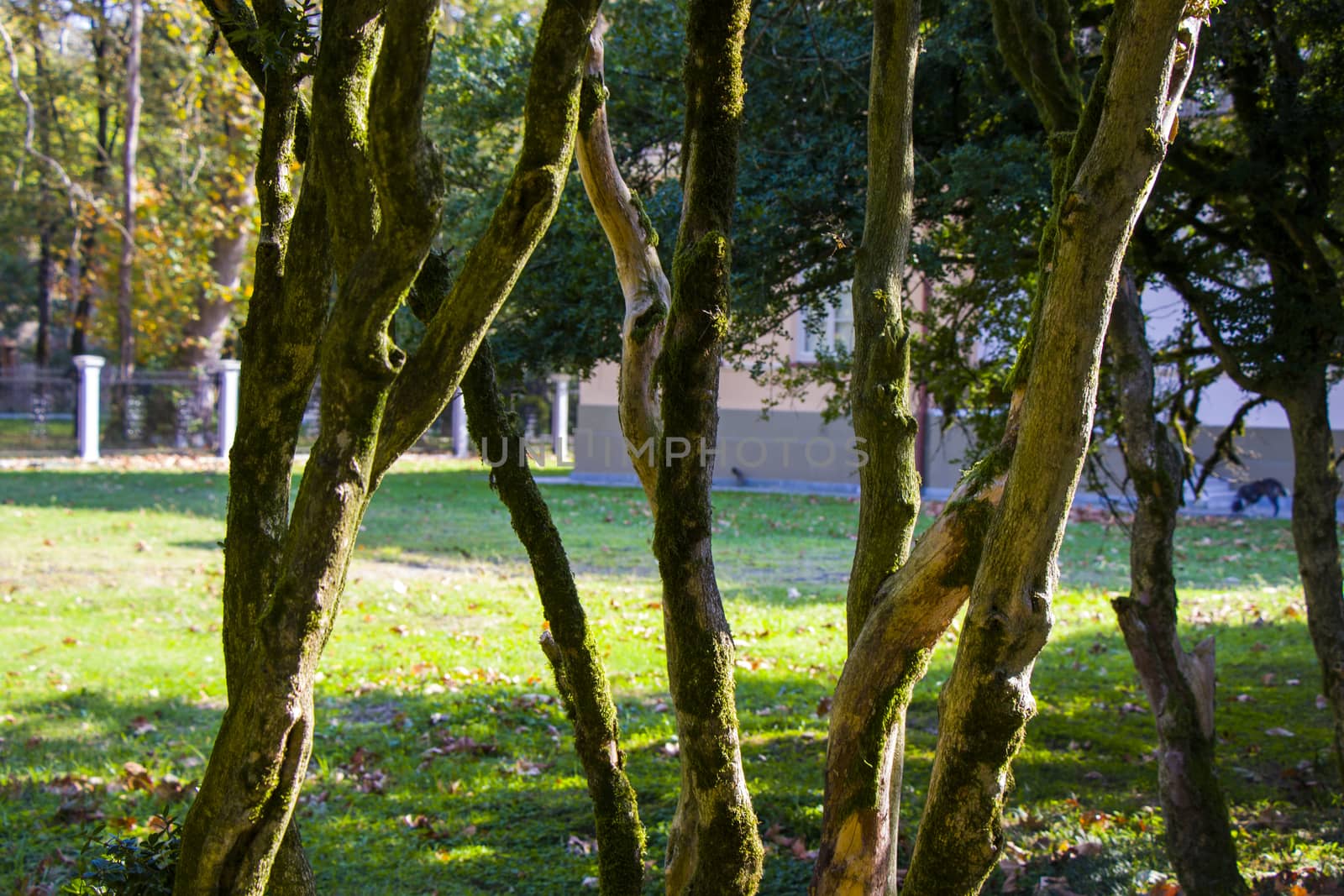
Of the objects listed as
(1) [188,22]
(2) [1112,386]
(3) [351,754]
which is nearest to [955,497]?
(2) [1112,386]

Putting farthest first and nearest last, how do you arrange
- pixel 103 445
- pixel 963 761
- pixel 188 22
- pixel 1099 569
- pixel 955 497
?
pixel 103 445 < pixel 188 22 < pixel 1099 569 < pixel 955 497 < pixel 963 761

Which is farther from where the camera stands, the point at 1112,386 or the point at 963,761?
the point at 1112,386

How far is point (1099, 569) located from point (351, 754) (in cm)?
845

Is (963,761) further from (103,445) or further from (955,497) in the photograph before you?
(103,445)

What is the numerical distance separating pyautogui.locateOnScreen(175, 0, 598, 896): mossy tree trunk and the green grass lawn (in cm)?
233

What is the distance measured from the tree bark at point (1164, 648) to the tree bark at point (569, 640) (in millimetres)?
2350

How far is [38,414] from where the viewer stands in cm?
2438

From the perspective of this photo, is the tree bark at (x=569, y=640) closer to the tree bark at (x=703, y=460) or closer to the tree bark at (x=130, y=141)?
the tree bark at (x=703, y=460)

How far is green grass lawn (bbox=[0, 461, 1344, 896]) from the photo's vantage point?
4.89m

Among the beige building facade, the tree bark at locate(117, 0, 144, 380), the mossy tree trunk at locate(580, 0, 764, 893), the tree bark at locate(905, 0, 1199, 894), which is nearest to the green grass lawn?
the mossy tree trunk at locate(580, 0, 764, 893)

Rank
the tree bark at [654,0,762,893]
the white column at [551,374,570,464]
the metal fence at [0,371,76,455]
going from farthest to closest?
the white column at [551,374,570,464] → the metal fence at [0,371,76,455] → the tree bark at [654,0,762,893]

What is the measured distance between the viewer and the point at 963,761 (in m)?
2.37

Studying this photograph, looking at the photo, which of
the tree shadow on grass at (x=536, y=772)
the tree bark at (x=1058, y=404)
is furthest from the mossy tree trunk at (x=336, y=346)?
the tree shadow on grass at (x=536, y=772)

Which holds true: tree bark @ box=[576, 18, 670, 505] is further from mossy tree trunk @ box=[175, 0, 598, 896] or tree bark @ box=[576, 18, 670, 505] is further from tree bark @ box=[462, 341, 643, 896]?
mossy tree trunk @ box=[175, 0, 598, 896]
